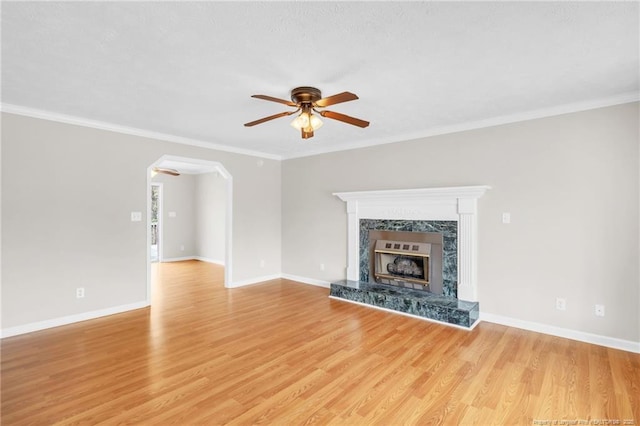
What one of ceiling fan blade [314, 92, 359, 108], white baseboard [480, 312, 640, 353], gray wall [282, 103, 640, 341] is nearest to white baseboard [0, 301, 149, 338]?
ceiling fan blade [314, 92, 359, 108]

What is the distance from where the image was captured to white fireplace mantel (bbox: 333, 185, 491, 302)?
13.3 feet

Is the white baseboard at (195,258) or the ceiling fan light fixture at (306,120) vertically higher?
the ceiling fan light fixture at (306,120)

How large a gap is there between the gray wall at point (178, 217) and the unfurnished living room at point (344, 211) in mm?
3500

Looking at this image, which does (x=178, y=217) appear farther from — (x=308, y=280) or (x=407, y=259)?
(x=407, y=259)

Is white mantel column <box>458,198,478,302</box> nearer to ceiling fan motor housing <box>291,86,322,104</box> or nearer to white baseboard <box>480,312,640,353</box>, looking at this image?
white baseboard <box>480,312,640,353</box>

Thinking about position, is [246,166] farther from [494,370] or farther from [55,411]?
[494,370]

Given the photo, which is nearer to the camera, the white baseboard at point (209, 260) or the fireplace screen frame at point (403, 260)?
the fireplace screen frame at point (403, 260)

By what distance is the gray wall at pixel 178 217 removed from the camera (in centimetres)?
A: 859

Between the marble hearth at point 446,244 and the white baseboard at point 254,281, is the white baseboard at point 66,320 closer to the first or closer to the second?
the white baseboard at point 254,281

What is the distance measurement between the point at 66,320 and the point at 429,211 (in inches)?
188

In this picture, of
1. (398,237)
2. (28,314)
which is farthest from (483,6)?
(28,314)

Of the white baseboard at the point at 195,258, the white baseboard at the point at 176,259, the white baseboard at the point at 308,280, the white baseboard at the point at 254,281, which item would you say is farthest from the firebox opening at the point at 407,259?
the white baseboard at the point at 176,259

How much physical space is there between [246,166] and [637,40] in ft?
16.7

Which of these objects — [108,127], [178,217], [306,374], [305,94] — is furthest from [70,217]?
[178,217]
